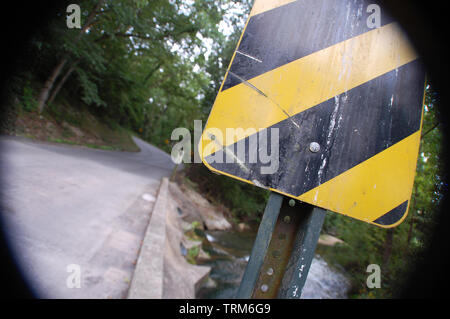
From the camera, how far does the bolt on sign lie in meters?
0.87

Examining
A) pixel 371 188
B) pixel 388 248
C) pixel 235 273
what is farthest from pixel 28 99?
pixel 388 248

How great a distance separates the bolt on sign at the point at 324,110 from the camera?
871mm

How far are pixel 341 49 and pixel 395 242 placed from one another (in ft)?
23.2

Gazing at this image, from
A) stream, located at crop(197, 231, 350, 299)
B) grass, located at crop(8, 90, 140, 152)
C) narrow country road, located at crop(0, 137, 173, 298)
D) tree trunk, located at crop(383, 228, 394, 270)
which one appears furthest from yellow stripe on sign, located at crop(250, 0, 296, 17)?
grass, located at crop(8, 90, 140, 152)

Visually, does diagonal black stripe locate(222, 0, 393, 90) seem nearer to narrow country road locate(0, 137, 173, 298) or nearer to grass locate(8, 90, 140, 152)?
narrow country road locate(0, 137, 173, 298)

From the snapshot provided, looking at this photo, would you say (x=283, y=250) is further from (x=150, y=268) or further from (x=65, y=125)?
(x=65, y=125)

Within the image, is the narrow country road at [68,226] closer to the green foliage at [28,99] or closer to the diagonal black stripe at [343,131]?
the diagonal black stripe at [343,131]

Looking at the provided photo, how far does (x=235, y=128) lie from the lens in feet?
2.82

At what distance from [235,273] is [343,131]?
7.55m

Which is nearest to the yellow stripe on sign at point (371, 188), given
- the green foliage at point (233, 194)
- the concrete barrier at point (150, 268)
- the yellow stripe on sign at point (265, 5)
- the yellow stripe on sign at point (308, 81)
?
the yellow stripe on sign at point (308, 81)

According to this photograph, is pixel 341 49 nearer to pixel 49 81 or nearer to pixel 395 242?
pixel 395 242

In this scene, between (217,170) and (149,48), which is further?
(149,48)

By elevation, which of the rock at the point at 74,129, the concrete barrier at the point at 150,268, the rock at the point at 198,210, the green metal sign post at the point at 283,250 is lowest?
the rock at the point at 198,210
